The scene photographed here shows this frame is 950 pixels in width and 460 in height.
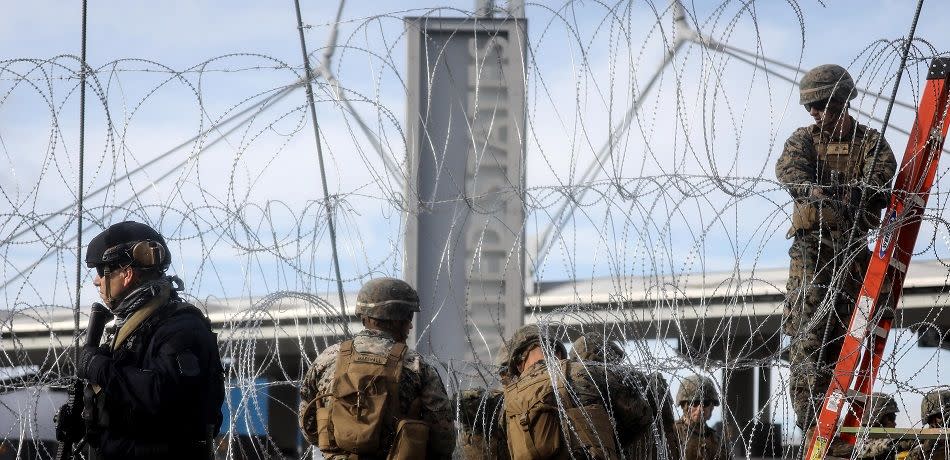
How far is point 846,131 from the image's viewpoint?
6.63 meters

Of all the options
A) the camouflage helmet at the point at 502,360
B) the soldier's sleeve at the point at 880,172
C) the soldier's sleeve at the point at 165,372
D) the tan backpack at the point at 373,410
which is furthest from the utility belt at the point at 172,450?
the soldier's sleeve at the point at 880,172

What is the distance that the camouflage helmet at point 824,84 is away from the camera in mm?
6504

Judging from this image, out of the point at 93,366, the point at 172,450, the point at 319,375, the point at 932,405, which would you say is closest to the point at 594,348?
the point at 319,375

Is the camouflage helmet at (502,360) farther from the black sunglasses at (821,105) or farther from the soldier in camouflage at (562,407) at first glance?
the black sunglasses at (821,105)

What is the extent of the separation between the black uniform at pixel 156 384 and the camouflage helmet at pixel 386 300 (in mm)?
1057

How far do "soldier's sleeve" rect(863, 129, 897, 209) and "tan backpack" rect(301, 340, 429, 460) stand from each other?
2271 millimetres

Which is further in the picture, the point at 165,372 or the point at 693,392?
the point at 693,392

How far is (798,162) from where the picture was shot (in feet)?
21.4

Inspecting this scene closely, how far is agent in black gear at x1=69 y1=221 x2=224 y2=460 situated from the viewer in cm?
457

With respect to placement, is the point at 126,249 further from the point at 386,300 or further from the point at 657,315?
the point at 657,315

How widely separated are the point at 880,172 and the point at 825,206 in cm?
30

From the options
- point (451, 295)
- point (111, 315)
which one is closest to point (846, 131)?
point (451, 295)

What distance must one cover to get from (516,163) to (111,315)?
8.37 feet

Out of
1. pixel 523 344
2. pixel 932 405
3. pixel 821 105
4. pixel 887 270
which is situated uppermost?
pixel 821 105
